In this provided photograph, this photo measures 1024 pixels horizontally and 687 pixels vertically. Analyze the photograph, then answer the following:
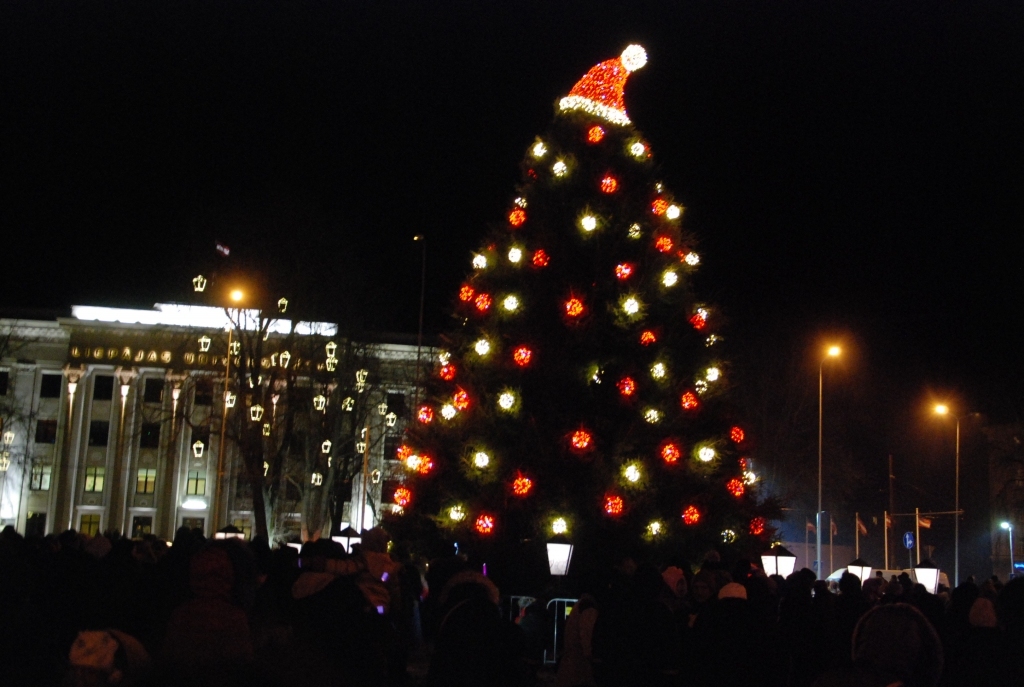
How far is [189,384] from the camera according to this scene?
143ft

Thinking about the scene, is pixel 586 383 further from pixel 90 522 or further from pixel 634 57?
pixel 90 522

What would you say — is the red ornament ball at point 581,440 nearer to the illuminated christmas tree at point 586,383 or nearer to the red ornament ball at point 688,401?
the illuminated christmas tree at point 586,383

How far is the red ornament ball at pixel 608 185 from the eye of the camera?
21031 mm

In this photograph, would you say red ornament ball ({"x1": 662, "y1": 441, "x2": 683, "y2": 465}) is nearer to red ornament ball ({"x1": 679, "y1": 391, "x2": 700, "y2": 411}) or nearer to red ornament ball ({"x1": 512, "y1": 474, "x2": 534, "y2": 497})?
red ornament ball ({"x1": 679, "y1": 391, "x2": 700, "y2": 411})

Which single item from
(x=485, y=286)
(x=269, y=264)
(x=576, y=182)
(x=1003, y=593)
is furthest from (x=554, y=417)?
(x=269, y=264)

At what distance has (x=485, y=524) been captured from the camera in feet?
64.2

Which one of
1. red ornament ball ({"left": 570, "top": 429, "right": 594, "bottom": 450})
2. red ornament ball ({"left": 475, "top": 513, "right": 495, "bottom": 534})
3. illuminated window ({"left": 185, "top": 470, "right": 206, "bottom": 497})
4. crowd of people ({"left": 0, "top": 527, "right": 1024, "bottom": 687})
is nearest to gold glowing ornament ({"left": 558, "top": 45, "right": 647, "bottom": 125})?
red ornament ball ({"left": 570, "top": 429, "right": 594, "bottom": 450})

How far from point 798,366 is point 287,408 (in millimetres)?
23426

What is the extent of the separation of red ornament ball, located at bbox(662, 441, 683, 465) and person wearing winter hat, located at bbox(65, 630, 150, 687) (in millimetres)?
14986

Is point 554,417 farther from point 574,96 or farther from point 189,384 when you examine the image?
point 189,384

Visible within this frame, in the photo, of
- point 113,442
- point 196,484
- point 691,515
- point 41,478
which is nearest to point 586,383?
point 691,515

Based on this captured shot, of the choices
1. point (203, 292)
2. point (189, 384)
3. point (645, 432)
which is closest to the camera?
point (645, 432)

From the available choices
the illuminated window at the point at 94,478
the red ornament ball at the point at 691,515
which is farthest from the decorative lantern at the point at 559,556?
the illuminated window at the point at 94,478

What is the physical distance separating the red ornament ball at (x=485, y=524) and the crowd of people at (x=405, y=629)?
6748 millimetres
